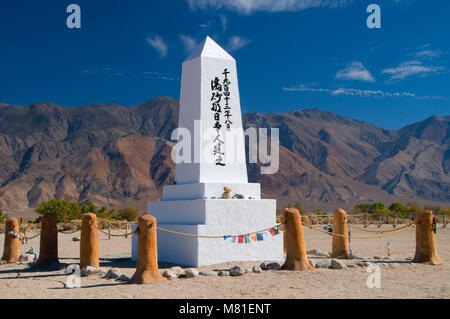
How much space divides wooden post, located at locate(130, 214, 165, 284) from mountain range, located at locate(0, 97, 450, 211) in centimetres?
6048

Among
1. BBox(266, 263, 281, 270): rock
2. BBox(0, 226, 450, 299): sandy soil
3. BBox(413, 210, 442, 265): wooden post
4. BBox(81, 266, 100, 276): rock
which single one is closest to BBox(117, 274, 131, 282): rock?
BBox(0, 226, 450, 299): sandy soil

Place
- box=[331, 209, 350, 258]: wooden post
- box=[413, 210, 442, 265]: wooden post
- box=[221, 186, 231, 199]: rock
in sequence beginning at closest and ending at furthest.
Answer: box=[413, 210, 442, 265]: wooden post < box=[221, 186, 231, 199]: rock < box=[331, 209, 350, 258]: wooden post

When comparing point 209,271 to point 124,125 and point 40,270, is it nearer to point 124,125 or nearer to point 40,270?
point 40,270

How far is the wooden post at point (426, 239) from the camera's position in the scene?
34.3ft

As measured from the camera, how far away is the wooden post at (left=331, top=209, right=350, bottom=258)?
11703 millimetres

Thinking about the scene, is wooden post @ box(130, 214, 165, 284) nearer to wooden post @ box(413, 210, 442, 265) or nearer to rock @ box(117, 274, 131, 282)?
rock @ box(117, 274, 131, 282)

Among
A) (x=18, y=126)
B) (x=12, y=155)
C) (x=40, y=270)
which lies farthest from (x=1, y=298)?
(x=18, y=126)

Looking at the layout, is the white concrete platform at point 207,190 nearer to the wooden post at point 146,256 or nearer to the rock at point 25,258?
the wooden post at point 146,256

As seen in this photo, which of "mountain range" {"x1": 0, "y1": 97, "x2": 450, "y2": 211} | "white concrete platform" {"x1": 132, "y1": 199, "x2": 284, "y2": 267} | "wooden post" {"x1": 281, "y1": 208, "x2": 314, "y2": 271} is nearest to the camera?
"wooden post" {"x1": 281, "y1": 208, "x2": 314, "y2": 271}

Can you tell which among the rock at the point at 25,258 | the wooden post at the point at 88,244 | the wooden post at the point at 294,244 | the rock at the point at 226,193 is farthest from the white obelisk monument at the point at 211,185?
the rock at the point at 25,258

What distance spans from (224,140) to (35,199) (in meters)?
63.6

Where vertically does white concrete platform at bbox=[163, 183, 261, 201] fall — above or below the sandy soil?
above

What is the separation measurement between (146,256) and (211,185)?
335 centimetres
